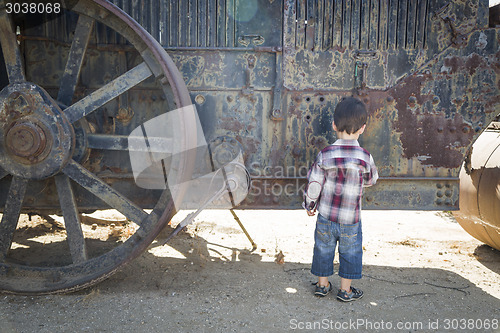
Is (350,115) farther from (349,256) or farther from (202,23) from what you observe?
(202,23)

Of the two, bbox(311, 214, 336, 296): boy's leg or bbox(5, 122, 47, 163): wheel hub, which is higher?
bbox(5, 122, 47, 163): wheel hub

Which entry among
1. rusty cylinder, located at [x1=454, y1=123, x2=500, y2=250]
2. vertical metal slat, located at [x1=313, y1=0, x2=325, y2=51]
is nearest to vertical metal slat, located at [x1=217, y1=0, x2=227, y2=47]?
vertical metal slat, located at [x1=313, y1=0, x2=325, y2=51]

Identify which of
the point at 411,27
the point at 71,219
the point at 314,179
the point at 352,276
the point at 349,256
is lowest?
the point at 352,276

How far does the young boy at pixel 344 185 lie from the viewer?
2566mm

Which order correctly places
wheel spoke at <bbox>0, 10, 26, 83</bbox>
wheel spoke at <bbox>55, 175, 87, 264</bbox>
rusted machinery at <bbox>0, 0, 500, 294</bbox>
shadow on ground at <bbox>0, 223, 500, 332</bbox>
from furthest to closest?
rusted machinery at <bbox>0, 0, 500, 294</bbox> → wheel spoke at <bbox>55, 175, 87, 264</bbox> → wheel spoke at <bbox>0, 10, 26, 83</bbox> → shadow on ground at <bbox>0, 223, 500, 332</bbox>

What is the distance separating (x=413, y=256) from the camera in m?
3.62

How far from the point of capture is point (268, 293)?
2.83m

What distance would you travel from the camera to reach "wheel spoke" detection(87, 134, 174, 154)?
2688 mm

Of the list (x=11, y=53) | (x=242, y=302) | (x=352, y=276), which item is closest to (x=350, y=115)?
(x=352, y=276)

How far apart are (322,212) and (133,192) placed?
134 cm

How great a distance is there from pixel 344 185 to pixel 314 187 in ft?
0.60

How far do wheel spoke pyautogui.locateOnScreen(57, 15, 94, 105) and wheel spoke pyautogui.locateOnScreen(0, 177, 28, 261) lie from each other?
631 mm

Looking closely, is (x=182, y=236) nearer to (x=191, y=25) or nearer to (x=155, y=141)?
(x=155, y=141)

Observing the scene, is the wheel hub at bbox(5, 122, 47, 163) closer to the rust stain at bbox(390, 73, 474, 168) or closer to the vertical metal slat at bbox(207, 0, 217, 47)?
the vertical metal slat at bbox(207, 0, 217, 47)
